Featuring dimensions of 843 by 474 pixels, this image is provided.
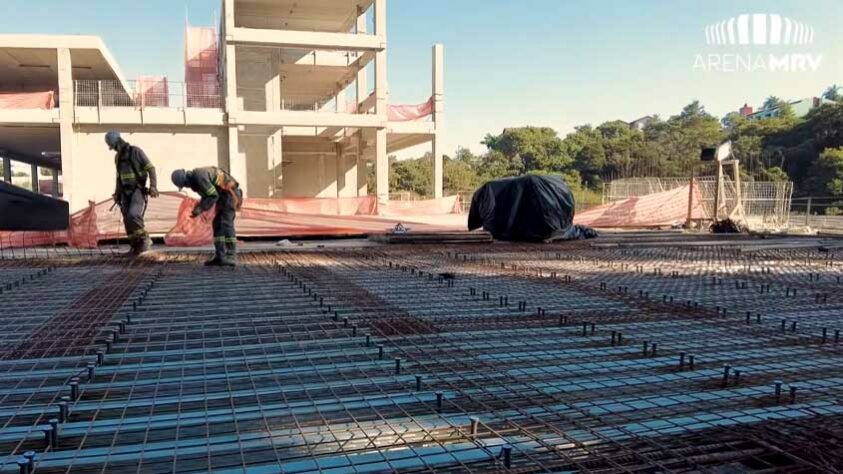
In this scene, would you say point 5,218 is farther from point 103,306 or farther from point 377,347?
point 103,306

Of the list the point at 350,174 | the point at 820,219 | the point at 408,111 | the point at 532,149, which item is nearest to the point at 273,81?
Result: the point at 408,111

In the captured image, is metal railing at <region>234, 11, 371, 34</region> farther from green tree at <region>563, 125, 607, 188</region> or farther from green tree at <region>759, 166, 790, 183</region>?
green tree at <region>563, 125, 607, 188</region>

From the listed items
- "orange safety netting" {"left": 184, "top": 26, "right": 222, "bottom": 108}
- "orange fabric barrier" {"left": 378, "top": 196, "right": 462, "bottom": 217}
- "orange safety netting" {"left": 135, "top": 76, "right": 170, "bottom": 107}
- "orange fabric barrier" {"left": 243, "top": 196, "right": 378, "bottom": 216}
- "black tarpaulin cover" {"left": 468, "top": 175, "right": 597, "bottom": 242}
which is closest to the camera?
"black tarpaulin cover" {"left": 468, "top": 175, "right": 597, "bottom": 242}

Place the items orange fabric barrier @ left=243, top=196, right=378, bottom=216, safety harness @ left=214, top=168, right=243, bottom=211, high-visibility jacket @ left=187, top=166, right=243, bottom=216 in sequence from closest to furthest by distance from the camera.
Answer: high-visibility jacket @ left=187, top=166, right=243, bottom=216 < safety harness @ left=214, top=168, right=243, bottom=211 < orange fabric barrier @ left=243, top=196, right=378, bottom=216

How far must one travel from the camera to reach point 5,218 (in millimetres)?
2387

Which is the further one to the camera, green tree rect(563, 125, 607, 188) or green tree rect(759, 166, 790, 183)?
green tree rect(563, 125, 607, 188)

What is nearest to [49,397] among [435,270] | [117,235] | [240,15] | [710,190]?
[435,270]

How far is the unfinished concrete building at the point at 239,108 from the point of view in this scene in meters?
17.7

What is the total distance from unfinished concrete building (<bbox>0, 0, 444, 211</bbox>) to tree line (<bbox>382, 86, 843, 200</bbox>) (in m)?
9.55

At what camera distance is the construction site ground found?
1.99 meters

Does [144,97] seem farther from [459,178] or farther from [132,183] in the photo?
[459,178]

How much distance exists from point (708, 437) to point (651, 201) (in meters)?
14.0

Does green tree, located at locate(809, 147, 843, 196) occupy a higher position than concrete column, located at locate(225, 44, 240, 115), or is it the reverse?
concrete column, located at locate(225, 44, 240, 115)

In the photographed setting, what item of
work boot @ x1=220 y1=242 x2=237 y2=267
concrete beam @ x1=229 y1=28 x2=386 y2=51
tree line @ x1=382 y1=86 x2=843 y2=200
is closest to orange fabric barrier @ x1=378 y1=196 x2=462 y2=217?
concrete beam @ x1=229 y1=28 x2=386 y2=51
